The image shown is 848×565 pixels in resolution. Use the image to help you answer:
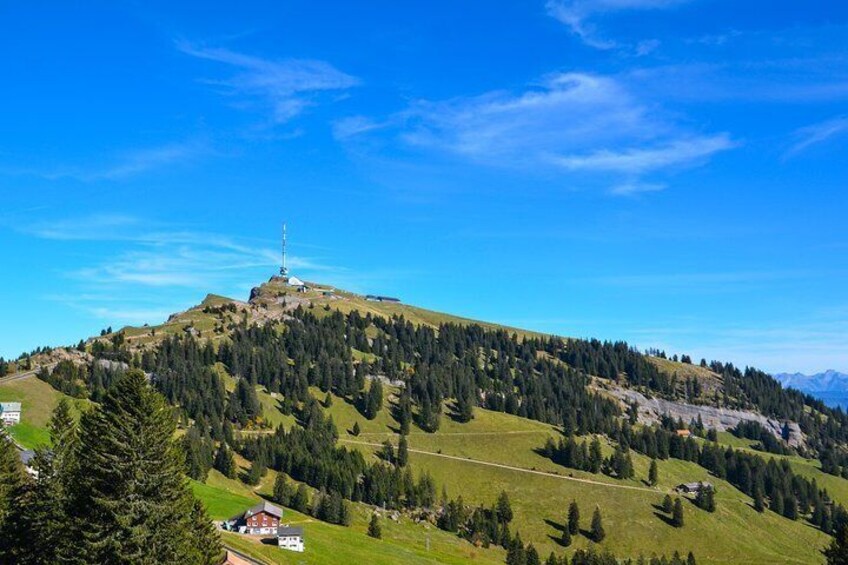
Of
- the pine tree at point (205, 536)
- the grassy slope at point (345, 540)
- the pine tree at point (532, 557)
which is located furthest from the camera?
the pine tree at point (532, 557)

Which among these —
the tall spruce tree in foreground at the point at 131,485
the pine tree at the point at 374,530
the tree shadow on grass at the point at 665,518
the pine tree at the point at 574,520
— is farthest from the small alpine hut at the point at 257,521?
the tree shadow on grass at the point at 665,518

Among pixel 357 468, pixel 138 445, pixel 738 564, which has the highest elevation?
pixel 138 445

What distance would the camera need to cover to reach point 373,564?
356 feet

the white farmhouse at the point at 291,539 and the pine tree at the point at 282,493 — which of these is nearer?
the white farmhouse at the point at 291,539

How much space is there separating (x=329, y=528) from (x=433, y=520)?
1913 inches

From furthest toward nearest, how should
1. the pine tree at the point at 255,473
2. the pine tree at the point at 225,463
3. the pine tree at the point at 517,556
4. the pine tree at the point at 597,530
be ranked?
1. the pine tree at the point at 597,530
2. the pine tree at the point at 255,473
3. the pine tree at the point at 225,463
4. the pine tree at the point at 517,556

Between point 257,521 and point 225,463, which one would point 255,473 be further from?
point 257,521

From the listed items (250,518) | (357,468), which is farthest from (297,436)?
(250,518)

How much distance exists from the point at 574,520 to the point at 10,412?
136592 mm

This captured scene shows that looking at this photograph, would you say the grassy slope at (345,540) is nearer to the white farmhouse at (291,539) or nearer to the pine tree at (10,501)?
the white farmhouse at (291,539)

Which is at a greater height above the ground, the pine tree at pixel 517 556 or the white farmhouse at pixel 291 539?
the white farmhouse at pixel 291 539

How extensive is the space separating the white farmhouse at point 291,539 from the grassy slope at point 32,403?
60.3 metres

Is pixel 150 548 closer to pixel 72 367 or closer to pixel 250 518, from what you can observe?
pixel 250 518

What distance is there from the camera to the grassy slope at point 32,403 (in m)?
145
